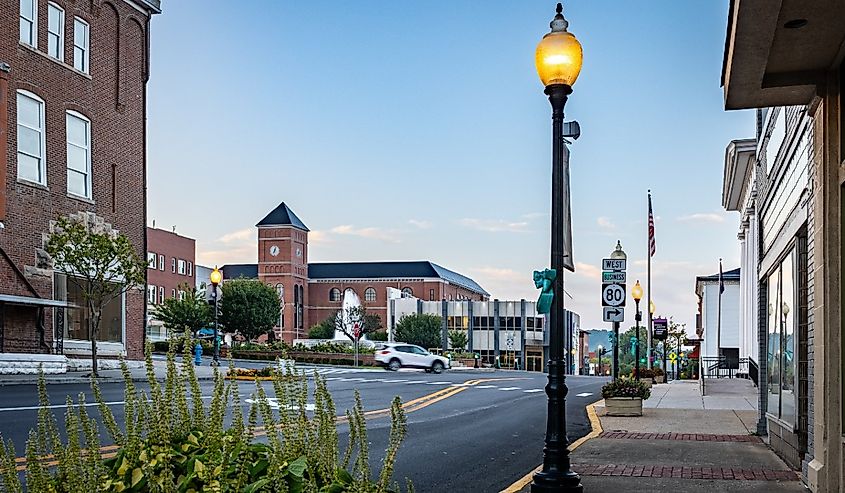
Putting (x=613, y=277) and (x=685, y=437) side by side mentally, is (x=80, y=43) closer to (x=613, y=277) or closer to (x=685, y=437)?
(x=613, y=277)

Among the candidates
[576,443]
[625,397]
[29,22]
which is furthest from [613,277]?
[29,22]

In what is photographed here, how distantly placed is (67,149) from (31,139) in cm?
175

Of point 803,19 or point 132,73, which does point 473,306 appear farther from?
point 803,19

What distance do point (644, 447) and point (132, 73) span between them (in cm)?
2708

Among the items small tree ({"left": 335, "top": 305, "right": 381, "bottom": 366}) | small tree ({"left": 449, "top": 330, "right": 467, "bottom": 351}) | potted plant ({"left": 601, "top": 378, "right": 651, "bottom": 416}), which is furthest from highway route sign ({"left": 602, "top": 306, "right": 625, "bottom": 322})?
small tree ({"left": 335, "top": 305, "right": 381, "bottom": 366})

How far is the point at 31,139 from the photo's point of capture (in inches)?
1180

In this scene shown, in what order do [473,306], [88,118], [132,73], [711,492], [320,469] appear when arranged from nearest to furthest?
1. [320,469]
2. [711,492]
3. [88,118]
4. [132,73]
5. [473,306]

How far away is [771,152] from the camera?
1554cm

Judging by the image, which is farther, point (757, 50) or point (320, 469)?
point (757, 50)

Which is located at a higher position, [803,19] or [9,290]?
[803,19]

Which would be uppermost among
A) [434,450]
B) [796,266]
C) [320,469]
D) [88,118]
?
[88,118]

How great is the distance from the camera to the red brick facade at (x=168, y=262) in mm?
89875

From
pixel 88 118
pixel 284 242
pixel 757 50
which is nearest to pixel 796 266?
pixel 757 50

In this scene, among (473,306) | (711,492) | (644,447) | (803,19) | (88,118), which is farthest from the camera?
(473,306)
